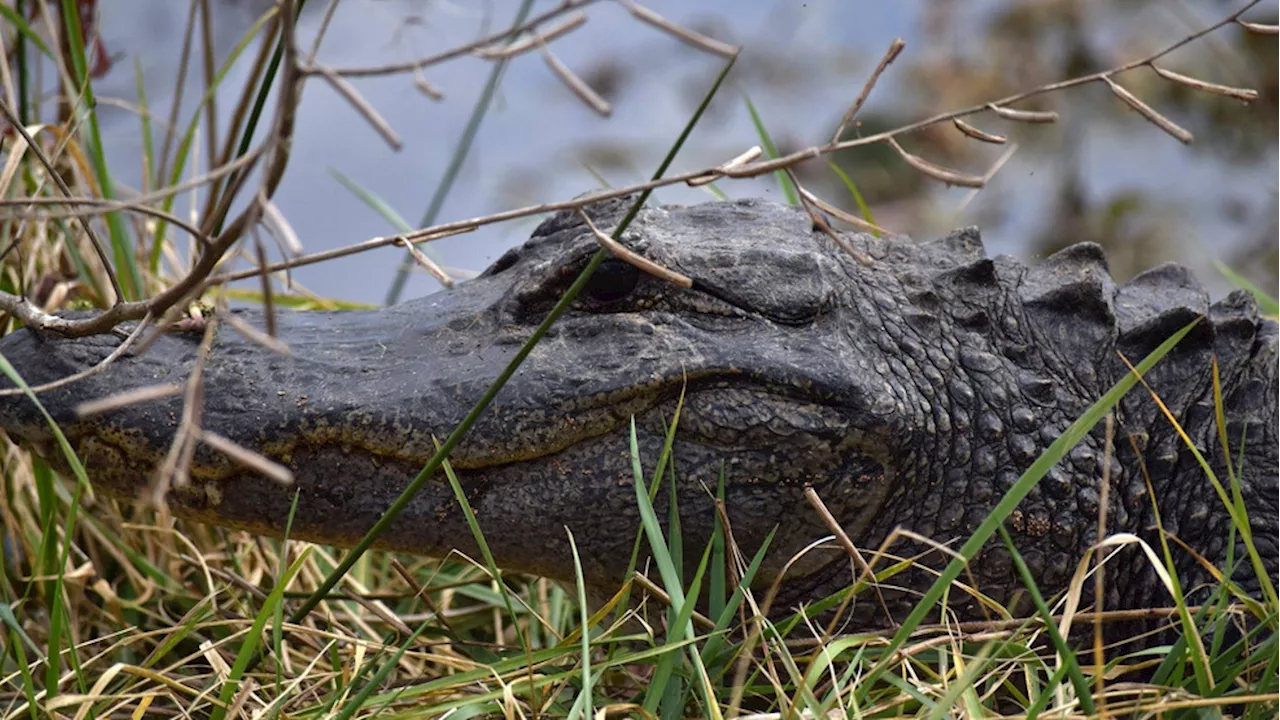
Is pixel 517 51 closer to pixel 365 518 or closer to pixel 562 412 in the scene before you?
pixel 562 412

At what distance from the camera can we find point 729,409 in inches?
77.6

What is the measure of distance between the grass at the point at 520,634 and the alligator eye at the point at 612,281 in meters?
0.25

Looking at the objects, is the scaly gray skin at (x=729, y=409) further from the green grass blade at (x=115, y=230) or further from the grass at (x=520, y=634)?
the green grass blade at (x=115, y=230)

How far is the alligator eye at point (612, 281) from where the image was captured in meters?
2.04

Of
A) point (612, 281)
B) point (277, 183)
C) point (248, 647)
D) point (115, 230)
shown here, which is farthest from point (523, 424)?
point (115, 230)

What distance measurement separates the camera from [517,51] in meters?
1.55

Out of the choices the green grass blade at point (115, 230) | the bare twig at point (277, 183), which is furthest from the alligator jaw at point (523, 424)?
the green grass blade at point (115, 230)

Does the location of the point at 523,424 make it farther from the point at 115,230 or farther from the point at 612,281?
the point at 115,230

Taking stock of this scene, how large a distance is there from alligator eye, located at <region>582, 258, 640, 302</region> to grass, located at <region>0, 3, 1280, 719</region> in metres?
0.25

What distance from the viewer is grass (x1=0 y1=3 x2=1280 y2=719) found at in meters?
1.67

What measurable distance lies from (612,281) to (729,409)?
0.31 m

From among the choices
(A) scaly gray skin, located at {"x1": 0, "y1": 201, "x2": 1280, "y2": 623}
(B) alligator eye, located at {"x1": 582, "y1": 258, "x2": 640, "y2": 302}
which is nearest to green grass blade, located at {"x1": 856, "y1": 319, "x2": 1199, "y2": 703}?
(A) scaly gray skin, located at {"x1": 0, "y1": 201, "x2": 1280, "y2": 623}

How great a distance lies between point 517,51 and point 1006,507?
2.98ft

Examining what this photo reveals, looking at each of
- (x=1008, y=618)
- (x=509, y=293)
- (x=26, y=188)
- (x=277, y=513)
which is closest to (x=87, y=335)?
(x=277, y=513)
